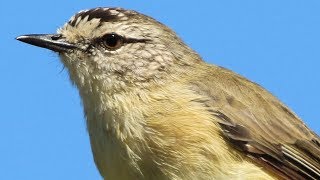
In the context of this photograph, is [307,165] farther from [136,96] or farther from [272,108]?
[136,96]

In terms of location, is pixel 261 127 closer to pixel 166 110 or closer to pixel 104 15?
pixel 166 110

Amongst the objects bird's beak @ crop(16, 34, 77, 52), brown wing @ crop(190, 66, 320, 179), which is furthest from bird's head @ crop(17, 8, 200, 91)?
brown wing @ crop(190, 66, 320, 179)

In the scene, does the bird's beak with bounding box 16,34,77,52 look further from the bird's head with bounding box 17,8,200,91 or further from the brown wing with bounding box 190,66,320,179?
the brown wing with bounding box 190,66,320,179

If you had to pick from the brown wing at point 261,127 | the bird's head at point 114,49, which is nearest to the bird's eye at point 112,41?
the bird's head at point 114,49

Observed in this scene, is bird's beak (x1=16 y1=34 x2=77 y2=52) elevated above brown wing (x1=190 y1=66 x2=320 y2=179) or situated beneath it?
elevated above

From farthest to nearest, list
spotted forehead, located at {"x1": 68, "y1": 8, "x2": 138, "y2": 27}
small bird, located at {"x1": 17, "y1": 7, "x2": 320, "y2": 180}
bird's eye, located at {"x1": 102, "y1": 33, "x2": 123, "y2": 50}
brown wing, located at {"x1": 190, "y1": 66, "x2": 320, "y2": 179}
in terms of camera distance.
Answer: spotted forehead, located at {"x1": 68, "y1": 8, "x2": 138, "y2": 27}
bird's eye, located at {"x1": 102, "y1": 33, "x2": 123, "y2": 50}
brown wing, located at {"x1": 190, "y1": 66, "x2": 320, "y2": 179}
small bird, located at {"x1": 17, "y1": 7, "x2": 320, "y2": 180}

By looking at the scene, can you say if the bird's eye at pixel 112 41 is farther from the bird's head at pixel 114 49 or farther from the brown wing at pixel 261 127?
the brown wing at pixel 261 127
